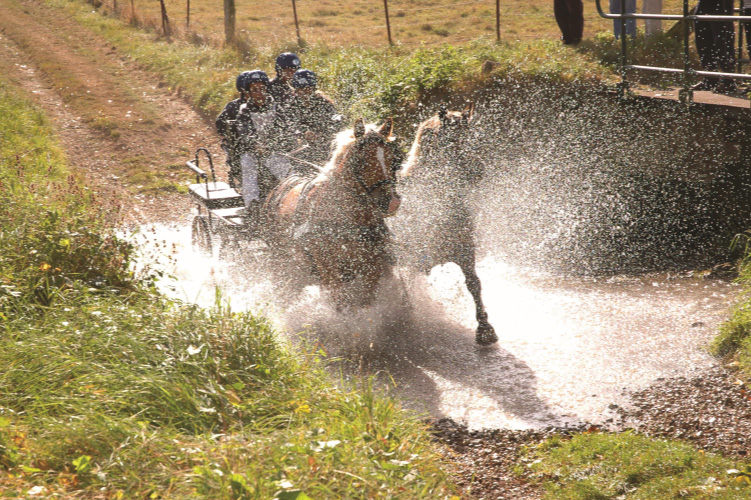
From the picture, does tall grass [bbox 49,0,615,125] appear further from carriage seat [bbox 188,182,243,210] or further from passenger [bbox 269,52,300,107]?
carriage seat [bbox 188,182,243,210]

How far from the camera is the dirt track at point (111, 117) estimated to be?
11.1m

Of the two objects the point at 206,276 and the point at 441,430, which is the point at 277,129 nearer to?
the point at 206,276

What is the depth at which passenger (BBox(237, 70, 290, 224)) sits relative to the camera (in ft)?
23.9

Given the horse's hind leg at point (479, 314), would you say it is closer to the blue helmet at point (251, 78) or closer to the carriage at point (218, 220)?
the carriage at point (218, 220)

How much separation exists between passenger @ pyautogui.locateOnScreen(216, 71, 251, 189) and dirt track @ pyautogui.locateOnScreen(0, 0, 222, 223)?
2071 millimetres

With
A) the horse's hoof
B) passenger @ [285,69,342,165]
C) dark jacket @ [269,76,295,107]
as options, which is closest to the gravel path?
the horse's hoof

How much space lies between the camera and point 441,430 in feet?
15.1

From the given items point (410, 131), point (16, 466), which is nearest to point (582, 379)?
point (16, 466)

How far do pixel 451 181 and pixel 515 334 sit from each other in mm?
1538

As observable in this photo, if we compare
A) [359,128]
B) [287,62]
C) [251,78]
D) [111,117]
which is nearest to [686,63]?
[359,128]

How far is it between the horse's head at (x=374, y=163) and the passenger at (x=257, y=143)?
6.52ft

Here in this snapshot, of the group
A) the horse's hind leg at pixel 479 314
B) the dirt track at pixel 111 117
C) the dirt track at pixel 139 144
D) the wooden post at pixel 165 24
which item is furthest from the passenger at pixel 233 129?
the wooden post at pixel 165 24

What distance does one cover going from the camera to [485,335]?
5.88m

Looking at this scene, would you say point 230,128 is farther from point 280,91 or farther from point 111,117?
point 111,117
